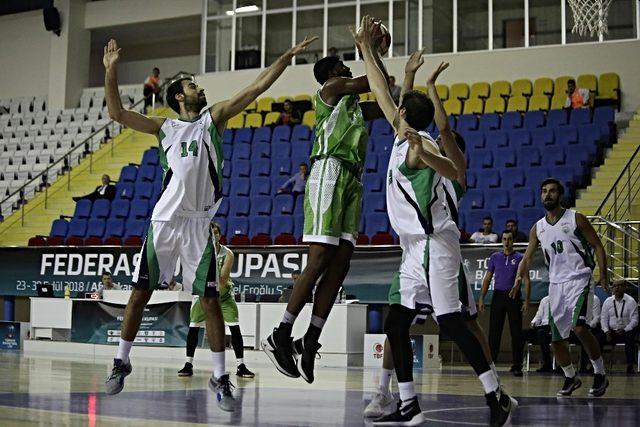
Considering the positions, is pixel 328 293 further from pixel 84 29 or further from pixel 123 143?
pixel 84 29

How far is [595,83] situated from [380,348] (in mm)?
10075

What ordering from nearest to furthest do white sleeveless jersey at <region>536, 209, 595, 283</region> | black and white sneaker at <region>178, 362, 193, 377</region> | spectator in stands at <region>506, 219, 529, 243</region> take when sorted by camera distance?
1. white sleeveless jersey at <region>536, 209, 595, 283</region>
2. black and white sneaker at <region>178, 362, 193, 377</region>
3. spectator in stands at <region>506, 219, 529, 243</region>

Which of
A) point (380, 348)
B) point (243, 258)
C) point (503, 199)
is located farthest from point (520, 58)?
point (380, 348)

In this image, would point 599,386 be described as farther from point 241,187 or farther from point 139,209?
point 139,209

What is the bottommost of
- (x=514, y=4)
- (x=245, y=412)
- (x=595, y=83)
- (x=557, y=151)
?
(x=245, y=412)

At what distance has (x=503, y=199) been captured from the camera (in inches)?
730

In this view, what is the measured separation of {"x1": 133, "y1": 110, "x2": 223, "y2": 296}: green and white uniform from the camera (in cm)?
695

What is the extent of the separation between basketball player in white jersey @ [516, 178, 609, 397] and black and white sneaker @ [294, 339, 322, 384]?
3.76m

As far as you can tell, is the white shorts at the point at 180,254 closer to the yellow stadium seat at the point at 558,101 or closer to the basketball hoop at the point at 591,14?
the basketball hoop at the point at 591,14

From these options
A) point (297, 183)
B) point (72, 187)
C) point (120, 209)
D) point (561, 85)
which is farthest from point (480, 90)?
point (72, 187)

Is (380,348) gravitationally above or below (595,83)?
below

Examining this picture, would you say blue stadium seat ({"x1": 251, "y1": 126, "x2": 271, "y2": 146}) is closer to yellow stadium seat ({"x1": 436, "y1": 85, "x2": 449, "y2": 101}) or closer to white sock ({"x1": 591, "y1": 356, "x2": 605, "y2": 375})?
yellow stadium seat ({"x1": 436, "y1": 85, "x2": 449, "y2": 101})

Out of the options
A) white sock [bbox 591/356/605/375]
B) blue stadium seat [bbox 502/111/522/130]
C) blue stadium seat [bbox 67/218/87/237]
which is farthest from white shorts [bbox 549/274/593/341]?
blue stadium seat [bbox 67/218/87/237]

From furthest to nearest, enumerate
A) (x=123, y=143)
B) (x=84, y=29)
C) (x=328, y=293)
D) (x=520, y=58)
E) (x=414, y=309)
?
1. (x=84, y=29)
2. (x=123, y=143)
3. (x=520, y=58)
4. (x=328, y=293)
5. (x=414, y=309)
